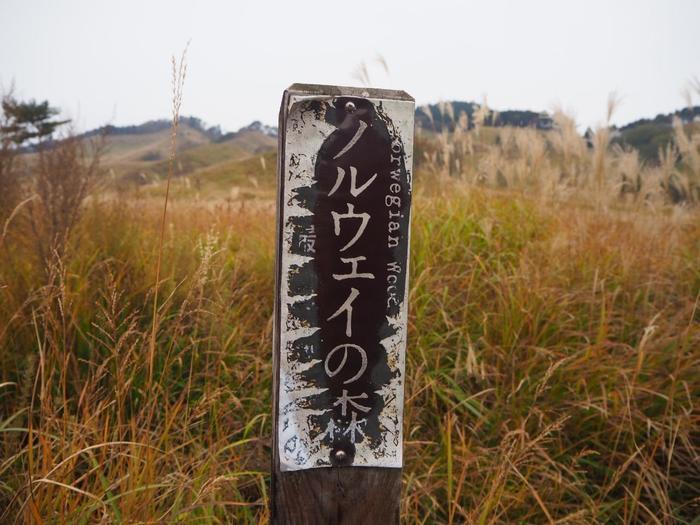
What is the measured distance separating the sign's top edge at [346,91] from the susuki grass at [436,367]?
55 centimetres

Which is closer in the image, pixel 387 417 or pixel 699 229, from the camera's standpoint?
pixel 387 417

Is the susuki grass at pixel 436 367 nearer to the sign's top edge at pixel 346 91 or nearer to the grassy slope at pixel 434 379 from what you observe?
the grassy slope at pixel 434 379

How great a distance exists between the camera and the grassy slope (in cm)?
148

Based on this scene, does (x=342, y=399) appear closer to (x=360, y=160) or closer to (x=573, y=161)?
(x=360, y=160)

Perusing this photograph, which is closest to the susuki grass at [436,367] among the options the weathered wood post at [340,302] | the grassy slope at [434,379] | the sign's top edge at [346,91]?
the grassy slope at [434,379]

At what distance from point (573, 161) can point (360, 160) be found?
331 centimetres

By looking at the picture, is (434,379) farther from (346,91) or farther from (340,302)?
(346,91)

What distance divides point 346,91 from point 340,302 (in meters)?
0.42

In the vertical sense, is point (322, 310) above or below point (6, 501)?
above

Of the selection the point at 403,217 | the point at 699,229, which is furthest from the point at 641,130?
the point at 403,217

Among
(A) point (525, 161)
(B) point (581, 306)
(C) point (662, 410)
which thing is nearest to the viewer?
(C) point (662, 410)

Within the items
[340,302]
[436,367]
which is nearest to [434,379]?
[436,367]

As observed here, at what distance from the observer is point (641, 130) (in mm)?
47438

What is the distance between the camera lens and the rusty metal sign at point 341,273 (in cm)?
100
